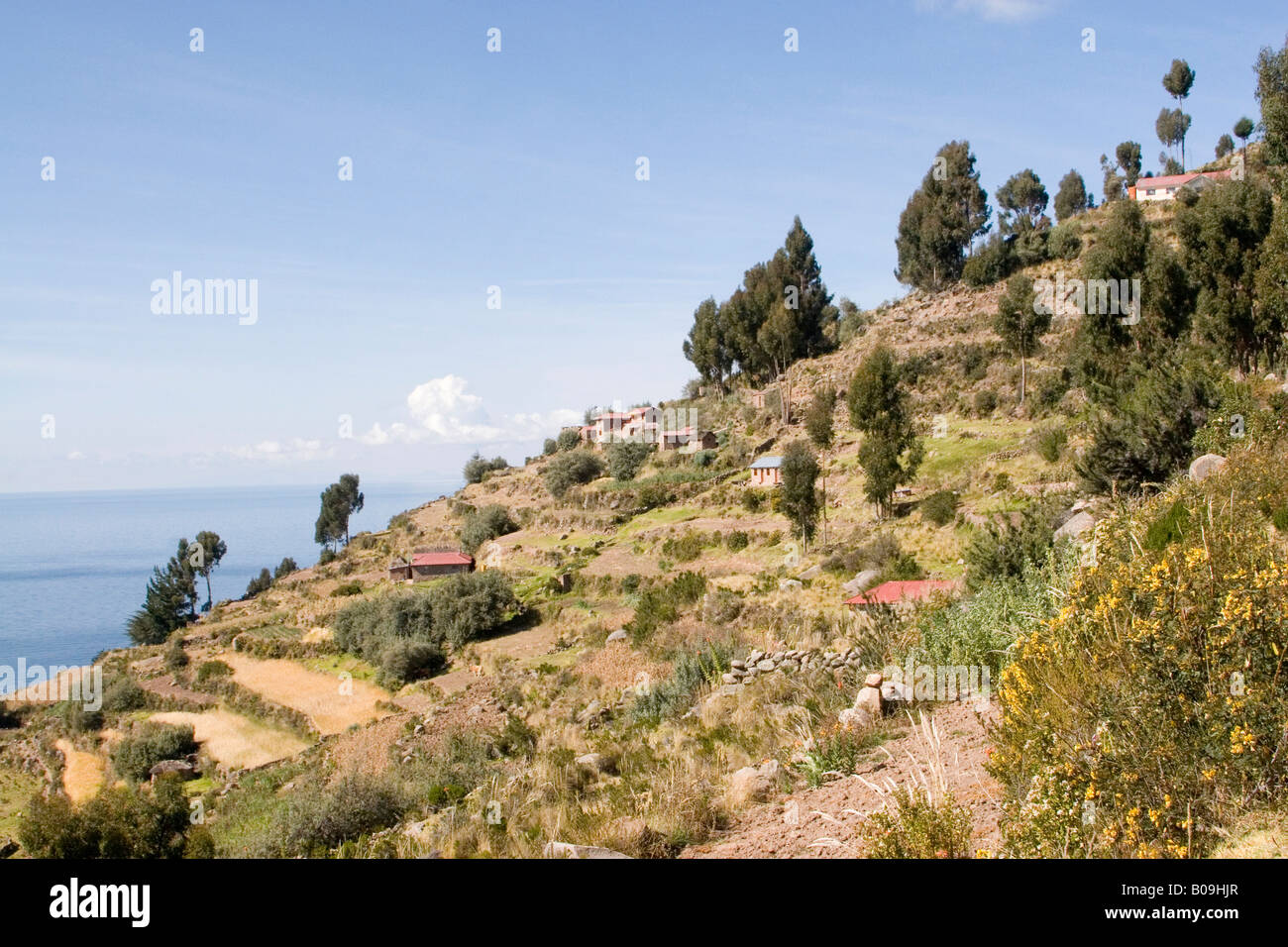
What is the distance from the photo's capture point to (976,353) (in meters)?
45.9

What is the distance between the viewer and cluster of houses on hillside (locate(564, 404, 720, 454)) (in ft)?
177

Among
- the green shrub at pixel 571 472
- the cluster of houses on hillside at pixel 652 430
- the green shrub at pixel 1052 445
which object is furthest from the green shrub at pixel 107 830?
the cluster of houses on hillside at pixel 652 430

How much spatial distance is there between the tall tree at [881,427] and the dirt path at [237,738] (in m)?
20.8

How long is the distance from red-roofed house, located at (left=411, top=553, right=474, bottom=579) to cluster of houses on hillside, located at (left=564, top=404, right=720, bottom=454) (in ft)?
59.1

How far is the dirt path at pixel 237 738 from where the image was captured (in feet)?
77.6

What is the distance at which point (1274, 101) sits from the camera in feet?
53.6

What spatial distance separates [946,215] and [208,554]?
6195 centimetres

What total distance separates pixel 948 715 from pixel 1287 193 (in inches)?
569

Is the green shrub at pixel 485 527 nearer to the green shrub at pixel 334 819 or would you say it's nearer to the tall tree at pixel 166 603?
the tall tree at pixel 166 603

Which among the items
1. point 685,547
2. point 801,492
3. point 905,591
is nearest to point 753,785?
point 905,591

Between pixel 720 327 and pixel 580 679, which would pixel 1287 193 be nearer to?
pixel 580 679

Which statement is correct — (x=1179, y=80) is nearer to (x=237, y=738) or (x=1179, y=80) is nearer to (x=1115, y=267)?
(x=1115, y=267)

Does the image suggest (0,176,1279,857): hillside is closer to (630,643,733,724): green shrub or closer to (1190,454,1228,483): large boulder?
(630,643,733,724): green shrub
